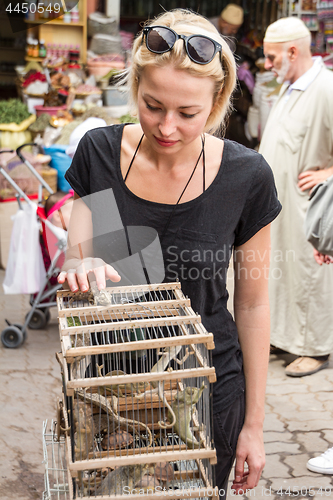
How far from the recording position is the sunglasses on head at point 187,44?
1.23m

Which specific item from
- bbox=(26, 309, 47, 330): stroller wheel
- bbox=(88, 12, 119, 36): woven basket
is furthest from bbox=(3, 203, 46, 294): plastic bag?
bbox=(88, 12, 119, 36): woven basket

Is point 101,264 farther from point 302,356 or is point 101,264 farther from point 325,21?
point 325,21

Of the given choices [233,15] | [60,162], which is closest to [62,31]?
[233,15]

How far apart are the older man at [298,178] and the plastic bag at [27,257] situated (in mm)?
1595

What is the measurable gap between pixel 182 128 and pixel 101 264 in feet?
1.13

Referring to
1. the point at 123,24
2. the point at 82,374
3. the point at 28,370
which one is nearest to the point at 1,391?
the point at 28,370

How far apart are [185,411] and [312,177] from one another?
2.71 metres

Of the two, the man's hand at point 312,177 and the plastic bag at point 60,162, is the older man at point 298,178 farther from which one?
the plastic bag at point 60,162

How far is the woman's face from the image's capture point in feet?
4.05

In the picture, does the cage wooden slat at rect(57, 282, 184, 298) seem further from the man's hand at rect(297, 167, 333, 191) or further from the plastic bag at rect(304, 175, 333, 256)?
the man's hand at rect(297, 167, 333, 191)

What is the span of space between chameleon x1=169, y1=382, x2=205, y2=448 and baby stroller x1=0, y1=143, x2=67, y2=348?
104 inches

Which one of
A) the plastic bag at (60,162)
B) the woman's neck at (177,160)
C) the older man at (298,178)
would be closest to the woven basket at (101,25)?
the plastic bag at (60,162)

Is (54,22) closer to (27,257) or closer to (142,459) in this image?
(27,257)

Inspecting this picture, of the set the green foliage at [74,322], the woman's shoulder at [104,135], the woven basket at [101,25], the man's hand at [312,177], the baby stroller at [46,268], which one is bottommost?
the baby stroller at [46,268]
